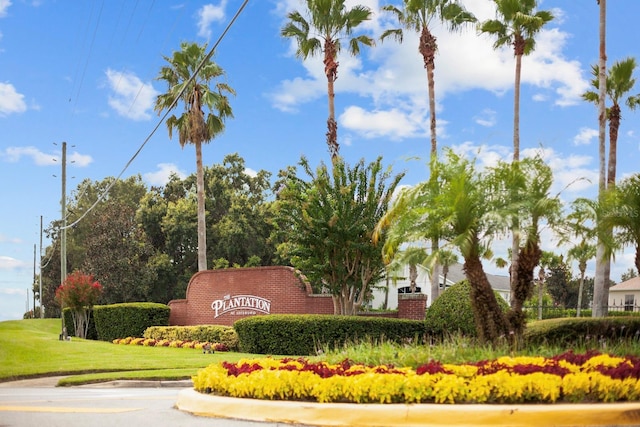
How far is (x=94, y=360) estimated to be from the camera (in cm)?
2653

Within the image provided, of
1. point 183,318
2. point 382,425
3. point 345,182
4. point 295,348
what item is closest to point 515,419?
point 382,425

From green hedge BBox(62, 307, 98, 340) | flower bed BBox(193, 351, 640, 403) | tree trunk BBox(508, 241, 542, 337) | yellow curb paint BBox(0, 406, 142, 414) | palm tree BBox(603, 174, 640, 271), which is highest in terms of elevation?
palm tree BBox(603, 174, 640, 271)

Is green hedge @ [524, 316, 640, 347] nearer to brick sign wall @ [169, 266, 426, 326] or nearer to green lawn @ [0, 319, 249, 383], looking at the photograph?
green lawn @ [0, 319, 249, 383]

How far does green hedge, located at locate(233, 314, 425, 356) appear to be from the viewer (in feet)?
92.9

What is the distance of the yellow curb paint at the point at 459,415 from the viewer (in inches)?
340

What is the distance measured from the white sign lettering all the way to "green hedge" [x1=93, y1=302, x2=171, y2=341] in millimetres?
3875

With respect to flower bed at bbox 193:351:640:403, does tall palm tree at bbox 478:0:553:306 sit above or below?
above

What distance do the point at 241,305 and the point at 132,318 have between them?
23.7ft

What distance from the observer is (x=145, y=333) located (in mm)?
37812

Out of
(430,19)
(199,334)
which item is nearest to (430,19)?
(430,19)

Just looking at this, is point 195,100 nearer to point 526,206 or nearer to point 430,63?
point 430,63

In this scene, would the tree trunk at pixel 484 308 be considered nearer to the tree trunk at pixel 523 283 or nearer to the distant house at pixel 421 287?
the tree trunk at pixel 523 283

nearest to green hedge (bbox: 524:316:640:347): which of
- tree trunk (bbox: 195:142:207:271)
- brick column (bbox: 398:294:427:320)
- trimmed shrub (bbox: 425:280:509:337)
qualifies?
trimmed shrub (bbox: 425:280:509:337)

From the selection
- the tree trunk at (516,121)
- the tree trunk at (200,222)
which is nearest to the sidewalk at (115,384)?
the tree trunk at (200,222)
